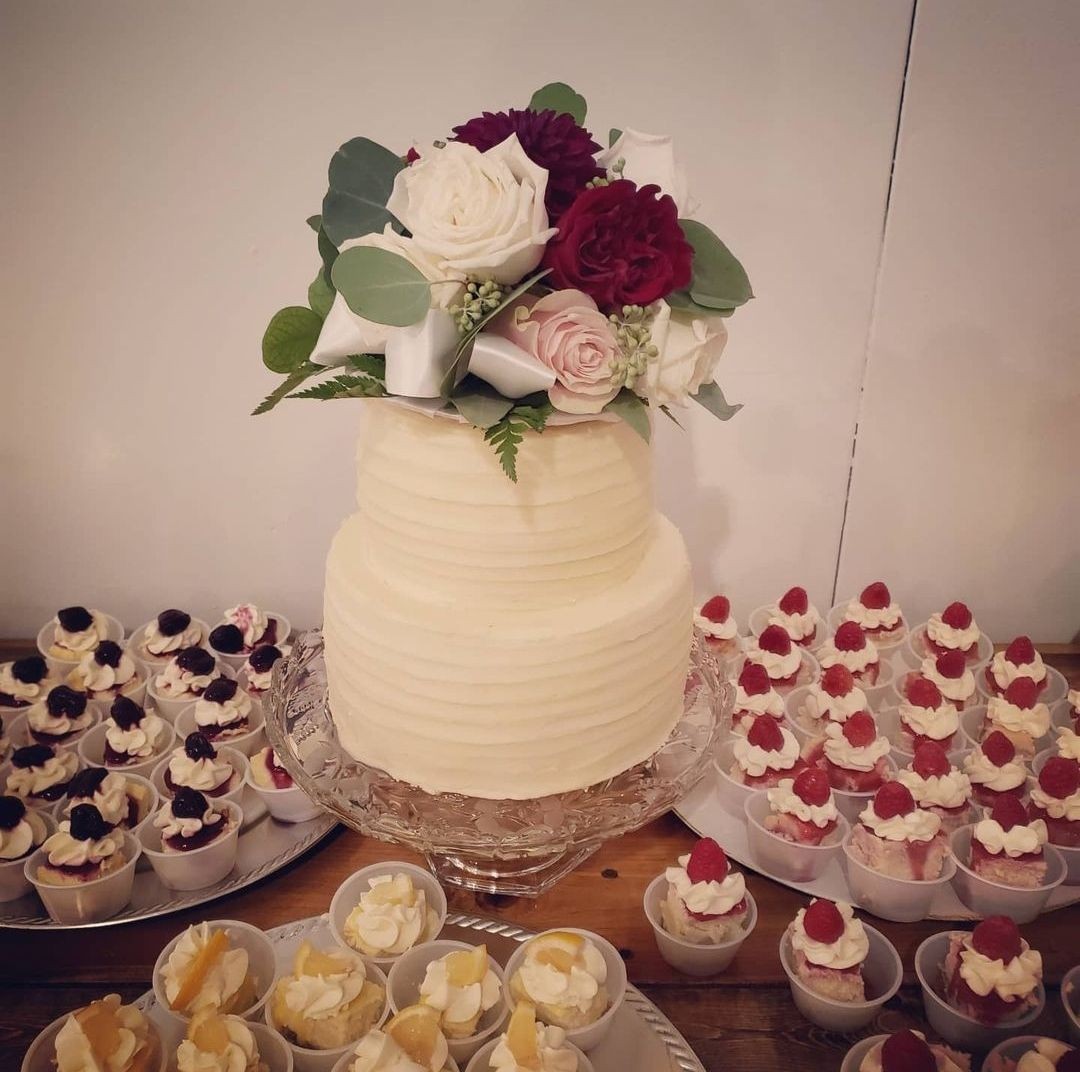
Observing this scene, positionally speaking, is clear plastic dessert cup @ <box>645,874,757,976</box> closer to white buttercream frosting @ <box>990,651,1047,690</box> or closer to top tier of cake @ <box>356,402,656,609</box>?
top tier of cake @ <box>356,402,656,609</box>

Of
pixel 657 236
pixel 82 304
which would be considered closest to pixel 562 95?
pixel 657 236

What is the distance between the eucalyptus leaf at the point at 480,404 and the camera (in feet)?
2.99

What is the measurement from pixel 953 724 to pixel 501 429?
1082 millimetres

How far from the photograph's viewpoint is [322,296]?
1035mm

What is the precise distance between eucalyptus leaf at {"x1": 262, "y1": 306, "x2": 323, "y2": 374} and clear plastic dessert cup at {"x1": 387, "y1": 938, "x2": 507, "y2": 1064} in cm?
76

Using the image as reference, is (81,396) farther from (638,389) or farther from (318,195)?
(638,389)

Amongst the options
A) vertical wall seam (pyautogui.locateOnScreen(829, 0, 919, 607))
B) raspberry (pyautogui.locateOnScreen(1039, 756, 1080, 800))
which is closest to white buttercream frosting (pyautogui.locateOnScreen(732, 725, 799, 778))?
raspberry (pyautogui.locateOnScreen(1039, 756, 1080, 800))

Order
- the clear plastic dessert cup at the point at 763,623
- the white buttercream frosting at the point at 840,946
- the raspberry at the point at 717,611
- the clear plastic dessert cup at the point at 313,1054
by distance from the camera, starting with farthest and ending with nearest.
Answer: the clear plastic dessert cup at the point at 763,623 → the raspberry at the point at 717,611 → the white buttercream frosting at the point at 840,946 → the clear plastic dessert cup at the point at 313,1054

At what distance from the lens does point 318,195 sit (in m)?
1.58

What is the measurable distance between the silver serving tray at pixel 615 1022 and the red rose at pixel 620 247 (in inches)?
35.4

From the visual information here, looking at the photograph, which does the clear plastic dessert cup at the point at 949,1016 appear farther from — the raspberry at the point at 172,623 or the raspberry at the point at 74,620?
the raspberry at the point at 74,620

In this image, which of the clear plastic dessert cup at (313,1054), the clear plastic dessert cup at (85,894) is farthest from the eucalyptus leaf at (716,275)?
the clear plastic dessert cup at (85,894)

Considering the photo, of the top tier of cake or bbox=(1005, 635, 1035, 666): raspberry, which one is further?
bbox=(1005, 635, 1035, 666): raspberry

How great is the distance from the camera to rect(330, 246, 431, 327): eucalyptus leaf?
0.90 meters
